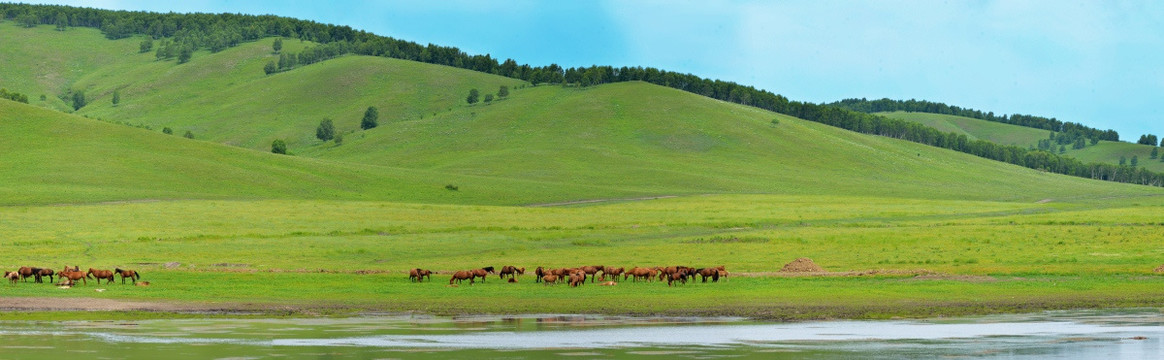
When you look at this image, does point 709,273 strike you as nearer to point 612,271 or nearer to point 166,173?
point 612,271

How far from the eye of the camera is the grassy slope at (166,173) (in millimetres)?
118688

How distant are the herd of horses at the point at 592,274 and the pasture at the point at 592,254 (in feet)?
2.09

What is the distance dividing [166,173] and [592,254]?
7913cm

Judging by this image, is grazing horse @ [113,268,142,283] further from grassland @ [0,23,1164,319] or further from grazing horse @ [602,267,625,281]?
grazing horse @ [602,267,625,281]

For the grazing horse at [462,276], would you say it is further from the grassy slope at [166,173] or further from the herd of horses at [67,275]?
the grassy slope at [166,173]

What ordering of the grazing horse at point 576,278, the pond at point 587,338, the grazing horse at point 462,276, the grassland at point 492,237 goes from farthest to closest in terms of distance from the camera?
the grazing horse at point 462,276 → the grazing horse at point 576,278 → the grassland at point 492,237 → the pond at point 587,338

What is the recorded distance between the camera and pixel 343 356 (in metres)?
26.0

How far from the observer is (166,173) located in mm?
131125

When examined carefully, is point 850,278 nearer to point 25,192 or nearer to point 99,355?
point 99,355

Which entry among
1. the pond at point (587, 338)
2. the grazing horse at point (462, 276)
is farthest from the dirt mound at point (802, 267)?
the pond at point (587, 338)

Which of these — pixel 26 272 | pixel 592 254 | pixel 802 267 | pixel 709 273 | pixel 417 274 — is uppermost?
pixel 802 267

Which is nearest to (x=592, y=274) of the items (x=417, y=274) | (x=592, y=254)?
(x=417, y=274)

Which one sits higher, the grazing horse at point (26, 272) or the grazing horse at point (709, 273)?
the grazing horse at point (709, 273)

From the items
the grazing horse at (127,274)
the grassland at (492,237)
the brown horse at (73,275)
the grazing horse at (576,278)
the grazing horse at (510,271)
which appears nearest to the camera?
the grassland at (492,237)
